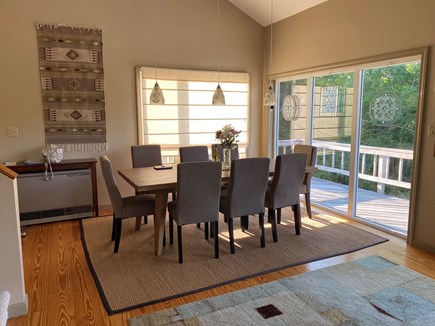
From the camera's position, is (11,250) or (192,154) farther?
(192,154)

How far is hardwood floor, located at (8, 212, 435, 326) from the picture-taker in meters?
→ 2.38

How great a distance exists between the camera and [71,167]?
438cm

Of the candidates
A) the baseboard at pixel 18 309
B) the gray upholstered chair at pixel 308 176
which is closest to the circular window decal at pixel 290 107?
the gray upholstered chair at pixel 308 176

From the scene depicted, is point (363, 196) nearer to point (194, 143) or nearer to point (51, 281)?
point (194, 143)

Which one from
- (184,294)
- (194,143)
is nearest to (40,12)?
(194,143)

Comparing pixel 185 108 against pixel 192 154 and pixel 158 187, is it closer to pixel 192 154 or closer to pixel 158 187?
pixel 192 154

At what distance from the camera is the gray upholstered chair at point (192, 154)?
4539mm

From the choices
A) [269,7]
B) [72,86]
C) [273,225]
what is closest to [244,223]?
[273,225]

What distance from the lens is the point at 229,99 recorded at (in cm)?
560

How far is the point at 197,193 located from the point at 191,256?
2.25 feet

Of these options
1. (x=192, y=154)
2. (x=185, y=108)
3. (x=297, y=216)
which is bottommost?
(x=297, y=216)

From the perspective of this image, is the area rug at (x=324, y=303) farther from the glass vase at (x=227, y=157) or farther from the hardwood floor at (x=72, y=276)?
the glass vase at (x=227, y=157)

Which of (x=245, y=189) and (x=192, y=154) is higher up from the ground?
(x=192, y=154)

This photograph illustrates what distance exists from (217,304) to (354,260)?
1.51 m
